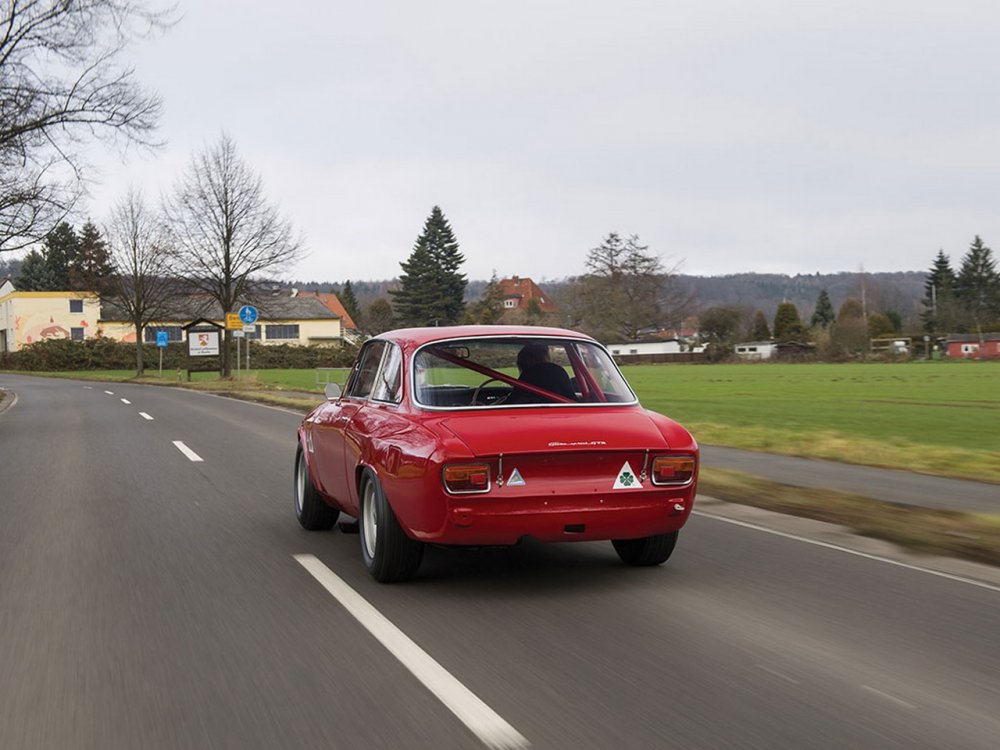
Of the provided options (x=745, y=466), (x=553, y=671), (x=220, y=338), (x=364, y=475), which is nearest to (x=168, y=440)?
(x=745, y=466)

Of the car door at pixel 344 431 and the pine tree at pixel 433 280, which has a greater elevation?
the pine tree at pixel 433 280

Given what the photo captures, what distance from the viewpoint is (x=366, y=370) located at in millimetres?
7074

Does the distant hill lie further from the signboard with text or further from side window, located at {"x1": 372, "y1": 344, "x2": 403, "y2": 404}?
side window, located at {"x1": 372, "y1": 344, "x2": 403, "y2": 404}

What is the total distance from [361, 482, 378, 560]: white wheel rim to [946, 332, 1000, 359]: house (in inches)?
3993

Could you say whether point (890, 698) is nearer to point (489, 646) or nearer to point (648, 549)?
point (489, 646)

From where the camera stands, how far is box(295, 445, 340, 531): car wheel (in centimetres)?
765

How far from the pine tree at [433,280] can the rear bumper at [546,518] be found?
84140mm

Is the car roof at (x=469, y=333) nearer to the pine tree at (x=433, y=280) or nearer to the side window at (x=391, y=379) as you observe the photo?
the side window at (x=391, y=379)

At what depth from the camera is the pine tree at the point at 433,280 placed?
299 ft

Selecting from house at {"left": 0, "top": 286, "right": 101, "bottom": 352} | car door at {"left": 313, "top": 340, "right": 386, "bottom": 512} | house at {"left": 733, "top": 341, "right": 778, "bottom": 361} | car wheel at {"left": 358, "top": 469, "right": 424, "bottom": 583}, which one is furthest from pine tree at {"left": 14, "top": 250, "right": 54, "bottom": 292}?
car wheel at {"left": 358, "top": 469, "right": 424, "bottom": 583}

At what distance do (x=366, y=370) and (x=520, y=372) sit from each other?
1213mm

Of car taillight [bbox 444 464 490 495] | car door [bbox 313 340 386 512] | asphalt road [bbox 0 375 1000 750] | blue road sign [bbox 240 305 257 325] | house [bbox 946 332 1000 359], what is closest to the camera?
asphalt road [bbox 0 375 1000 750]

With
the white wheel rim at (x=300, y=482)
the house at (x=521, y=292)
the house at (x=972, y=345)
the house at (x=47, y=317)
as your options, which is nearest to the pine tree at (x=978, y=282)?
the house at (x=972, y=345)

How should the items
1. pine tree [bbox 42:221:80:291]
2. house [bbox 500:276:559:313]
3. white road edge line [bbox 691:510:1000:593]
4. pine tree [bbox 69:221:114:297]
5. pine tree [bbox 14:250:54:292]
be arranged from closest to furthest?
white road edge line [bbox 691:510:1000:593] < pine tree [bbox 69:221:114:297] < pine tree [bbox 42:221:80:291] < pine tree [bbox 14:250:54:292] < house [bbox 500:276:559:313]
